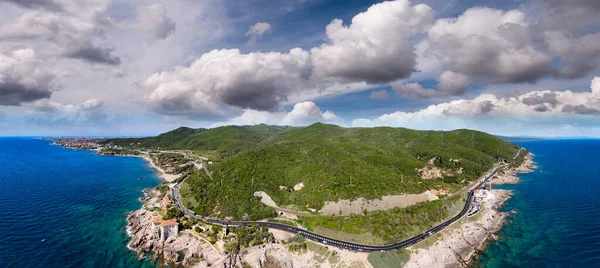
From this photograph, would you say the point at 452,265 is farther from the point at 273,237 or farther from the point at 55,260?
the point at 55,260

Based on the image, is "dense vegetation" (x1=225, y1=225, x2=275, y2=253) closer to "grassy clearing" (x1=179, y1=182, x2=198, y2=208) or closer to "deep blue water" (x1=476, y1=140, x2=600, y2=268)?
"grassy clearing" (x1=179, y1=182, x2=198, y2=208)

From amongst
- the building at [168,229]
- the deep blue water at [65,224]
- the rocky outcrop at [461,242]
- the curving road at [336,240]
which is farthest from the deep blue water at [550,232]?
the deep blue water at [65,224]

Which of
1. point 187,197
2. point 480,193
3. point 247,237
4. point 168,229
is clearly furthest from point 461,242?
point 187,197

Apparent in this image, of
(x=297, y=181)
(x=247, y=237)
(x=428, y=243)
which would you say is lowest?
(x=428, y=243)

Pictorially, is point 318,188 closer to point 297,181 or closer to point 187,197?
point 297,181

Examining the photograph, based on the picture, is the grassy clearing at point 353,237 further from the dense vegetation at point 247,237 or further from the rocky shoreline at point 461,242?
the dense vegetation at point 247,237

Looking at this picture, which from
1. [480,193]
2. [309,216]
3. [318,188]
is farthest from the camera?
[480,193]
